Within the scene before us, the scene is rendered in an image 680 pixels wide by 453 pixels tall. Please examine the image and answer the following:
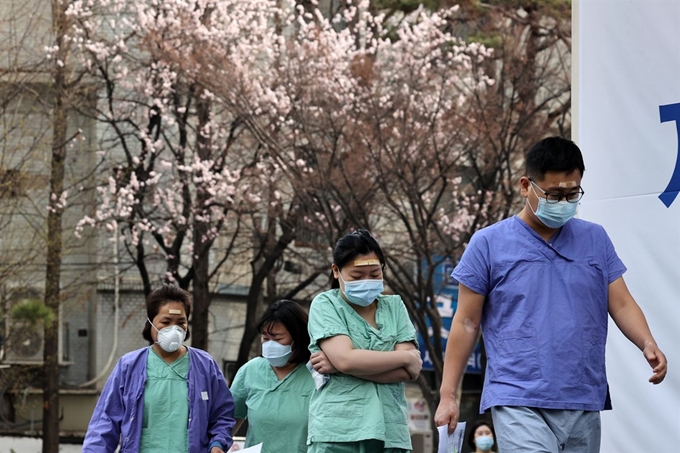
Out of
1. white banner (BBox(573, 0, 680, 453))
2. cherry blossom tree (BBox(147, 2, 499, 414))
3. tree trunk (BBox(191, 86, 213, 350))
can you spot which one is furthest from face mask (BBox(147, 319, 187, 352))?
tree trunk (BBox(191, 86, 213, 350))

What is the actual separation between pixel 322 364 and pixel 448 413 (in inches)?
27.4

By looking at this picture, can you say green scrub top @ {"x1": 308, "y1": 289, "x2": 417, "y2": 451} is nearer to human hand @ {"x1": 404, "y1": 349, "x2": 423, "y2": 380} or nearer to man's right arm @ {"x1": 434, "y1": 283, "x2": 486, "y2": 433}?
human hand @ {"x1": 404, "y1": 349, "x2": 423, "y2": 380}

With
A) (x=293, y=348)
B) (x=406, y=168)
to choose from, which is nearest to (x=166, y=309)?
(x=293, y=348)

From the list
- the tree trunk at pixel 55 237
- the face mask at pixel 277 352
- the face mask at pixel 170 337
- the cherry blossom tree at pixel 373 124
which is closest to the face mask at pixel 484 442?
the face mask at pixel 277 352

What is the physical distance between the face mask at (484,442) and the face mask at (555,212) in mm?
4850

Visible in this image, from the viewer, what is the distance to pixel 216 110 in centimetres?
1975

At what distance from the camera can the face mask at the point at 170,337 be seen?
6062mm

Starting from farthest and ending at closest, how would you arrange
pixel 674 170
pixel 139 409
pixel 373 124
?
pixel 373 124 < pixel 674 170 < pixel 139 409

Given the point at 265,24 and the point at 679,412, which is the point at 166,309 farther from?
the point at 265,24

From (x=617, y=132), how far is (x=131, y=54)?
49.1 feet

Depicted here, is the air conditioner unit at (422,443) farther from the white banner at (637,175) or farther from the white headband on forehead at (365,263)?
the white headband on forehead at (365,263)

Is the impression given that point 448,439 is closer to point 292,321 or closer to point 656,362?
point 656,362

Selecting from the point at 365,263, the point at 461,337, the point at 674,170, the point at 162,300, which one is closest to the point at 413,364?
the point at 461,337

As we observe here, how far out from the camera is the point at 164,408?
6.00m
